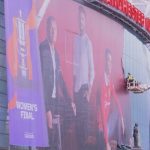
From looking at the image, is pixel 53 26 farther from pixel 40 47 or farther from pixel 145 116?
pixel 145 116

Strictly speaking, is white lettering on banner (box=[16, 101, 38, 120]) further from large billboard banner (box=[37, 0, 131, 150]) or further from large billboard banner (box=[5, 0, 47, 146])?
large billboard banner (box=[37, 0, 131, 150])

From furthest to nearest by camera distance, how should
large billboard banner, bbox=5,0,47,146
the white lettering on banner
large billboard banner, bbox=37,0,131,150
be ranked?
1. large billboard banner, bbox=37,0,131,150
2. the white lettering on banner
3. large billboard banner, bbox=5,0,47,146

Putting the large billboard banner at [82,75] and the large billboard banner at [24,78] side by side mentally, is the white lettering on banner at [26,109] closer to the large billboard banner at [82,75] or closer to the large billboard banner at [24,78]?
the large billboard banner at [24,78]

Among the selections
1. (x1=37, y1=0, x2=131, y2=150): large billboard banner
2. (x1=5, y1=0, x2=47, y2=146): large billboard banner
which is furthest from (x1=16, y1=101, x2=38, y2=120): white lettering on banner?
(x1=37, y1=0, x2=131, y2=150): large billboard banner

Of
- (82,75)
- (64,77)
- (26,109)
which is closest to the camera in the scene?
(26,109)

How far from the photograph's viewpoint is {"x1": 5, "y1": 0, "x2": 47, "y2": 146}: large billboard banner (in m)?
35.6

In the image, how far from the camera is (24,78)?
36938mm

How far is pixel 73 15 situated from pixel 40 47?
21.9ft

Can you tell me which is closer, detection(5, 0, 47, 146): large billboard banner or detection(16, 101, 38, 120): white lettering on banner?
detection(5, 0, 47, 146): large billboard banner

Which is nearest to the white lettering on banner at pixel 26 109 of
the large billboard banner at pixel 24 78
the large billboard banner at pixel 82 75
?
the large billboard banner at pixel 24 78

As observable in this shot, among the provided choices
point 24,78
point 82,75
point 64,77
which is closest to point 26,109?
point 24,78

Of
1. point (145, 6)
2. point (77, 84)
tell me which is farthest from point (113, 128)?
point (145, 6)

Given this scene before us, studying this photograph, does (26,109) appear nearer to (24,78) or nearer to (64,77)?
(24,78)

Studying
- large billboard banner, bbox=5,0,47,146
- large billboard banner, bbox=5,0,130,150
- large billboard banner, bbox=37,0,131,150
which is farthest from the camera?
large billboard banner, bbox=37,0,131,150
